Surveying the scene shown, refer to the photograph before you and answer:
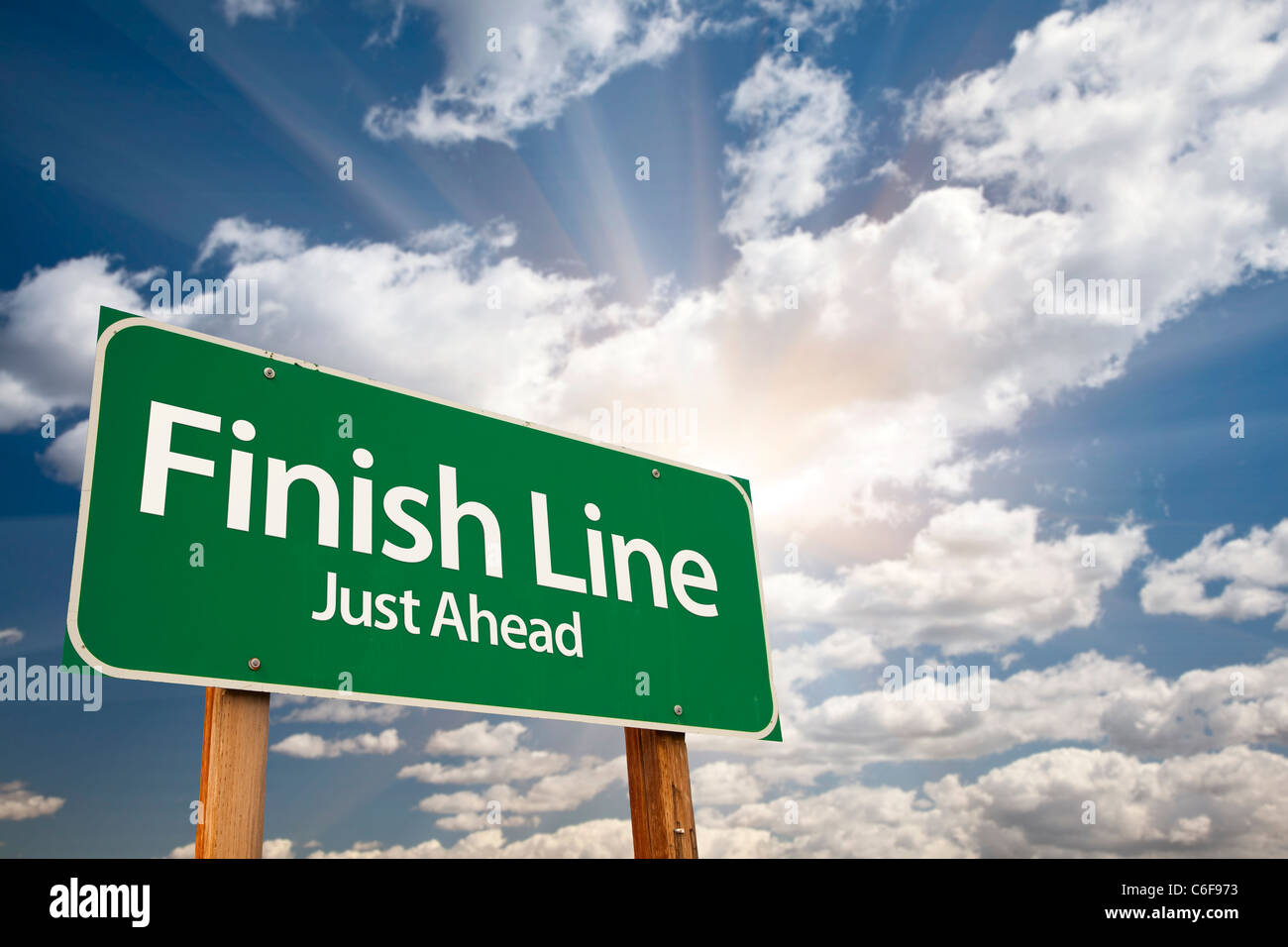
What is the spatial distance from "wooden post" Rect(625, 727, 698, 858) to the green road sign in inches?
4.4

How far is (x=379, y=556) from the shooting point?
8.14ft

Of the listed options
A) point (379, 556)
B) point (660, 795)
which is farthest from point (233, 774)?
point (660, 795)

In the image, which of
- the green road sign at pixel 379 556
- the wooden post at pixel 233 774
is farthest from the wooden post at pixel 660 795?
the wooden post at pixel 233 774

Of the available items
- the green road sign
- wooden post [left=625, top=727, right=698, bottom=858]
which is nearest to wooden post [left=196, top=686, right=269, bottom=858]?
the green road sign

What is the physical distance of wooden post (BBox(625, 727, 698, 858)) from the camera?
2.90 metres

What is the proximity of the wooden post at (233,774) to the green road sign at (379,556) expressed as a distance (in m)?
0.07

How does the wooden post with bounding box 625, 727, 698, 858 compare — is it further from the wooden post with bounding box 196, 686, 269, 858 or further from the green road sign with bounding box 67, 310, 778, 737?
the wooden post with bounding box 196, 686, 269, 858

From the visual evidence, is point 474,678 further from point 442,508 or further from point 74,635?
point 74,635

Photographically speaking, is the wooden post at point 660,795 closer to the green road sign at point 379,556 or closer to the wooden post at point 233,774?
the green road sign at point 379,556

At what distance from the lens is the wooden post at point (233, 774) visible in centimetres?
197

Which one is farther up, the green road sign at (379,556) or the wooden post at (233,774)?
the green road sign at (379,556)
